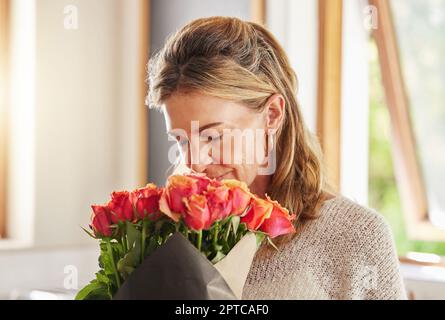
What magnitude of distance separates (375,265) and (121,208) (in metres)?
0.45

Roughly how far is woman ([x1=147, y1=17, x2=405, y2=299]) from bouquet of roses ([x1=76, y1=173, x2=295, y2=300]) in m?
0.29

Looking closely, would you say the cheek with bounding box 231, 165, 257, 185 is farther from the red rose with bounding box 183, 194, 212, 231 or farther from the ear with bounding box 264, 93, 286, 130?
the red rose with bounding box 183, 194, 212, 231

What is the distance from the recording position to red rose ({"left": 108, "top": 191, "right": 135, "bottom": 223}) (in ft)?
2.67

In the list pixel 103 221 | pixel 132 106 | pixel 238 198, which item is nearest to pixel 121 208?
pixel 103 221

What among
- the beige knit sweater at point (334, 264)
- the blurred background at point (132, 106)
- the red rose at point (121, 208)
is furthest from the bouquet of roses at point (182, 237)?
the blurred background at point (132, 106)

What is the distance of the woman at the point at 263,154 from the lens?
1100 millimetres

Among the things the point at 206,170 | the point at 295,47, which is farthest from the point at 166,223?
the point at 295,47

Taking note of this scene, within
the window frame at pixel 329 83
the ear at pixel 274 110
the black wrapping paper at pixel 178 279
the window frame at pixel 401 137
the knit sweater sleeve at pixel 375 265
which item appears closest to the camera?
the black wrapping paper at pixel 178 279

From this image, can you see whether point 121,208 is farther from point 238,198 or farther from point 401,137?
point 401,137

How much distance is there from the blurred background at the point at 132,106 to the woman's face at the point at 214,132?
138cm

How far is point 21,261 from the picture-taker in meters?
2.56

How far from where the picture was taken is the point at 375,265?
1.10 meters

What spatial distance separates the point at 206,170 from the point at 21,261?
1608 mm

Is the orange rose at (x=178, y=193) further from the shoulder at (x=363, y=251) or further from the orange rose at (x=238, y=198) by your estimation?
the shoulder at (x=363, y=251)
